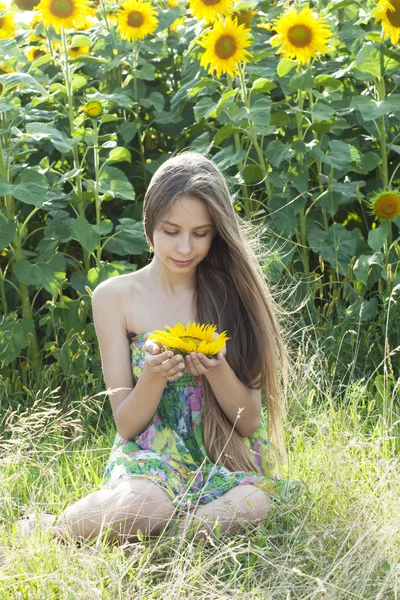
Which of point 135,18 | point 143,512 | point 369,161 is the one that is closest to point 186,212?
point 143,512

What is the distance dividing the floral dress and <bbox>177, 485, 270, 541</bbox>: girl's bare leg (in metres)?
0.04

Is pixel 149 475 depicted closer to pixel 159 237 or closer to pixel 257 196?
pixel 159 237

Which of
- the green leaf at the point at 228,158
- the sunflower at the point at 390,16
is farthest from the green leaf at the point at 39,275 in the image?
the sunflower at the point at 390,16

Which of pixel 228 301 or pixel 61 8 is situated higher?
pixel 61 8

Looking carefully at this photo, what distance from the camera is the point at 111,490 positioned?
2.33 metres

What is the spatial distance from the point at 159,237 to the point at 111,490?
2.07 ft

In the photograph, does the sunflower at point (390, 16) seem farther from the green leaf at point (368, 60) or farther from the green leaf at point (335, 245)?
the green leaf at point (335, 245)

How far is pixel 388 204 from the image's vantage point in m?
3.35

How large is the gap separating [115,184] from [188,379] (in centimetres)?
119

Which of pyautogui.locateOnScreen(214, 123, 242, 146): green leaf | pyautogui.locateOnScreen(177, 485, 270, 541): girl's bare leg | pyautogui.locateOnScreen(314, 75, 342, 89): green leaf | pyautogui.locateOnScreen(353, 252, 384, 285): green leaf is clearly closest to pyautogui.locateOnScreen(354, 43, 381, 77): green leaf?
pyautogui.locateOnScreen(314, 75, 342, 89): green leaf

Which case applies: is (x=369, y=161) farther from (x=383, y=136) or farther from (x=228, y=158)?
(x=228, y=158)

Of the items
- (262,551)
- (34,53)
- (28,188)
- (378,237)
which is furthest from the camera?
(34,53)

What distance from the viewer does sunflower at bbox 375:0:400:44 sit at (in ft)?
11.0

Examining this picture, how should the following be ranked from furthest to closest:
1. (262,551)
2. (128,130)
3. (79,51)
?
(79,51) < (128,130) < (262,551)
